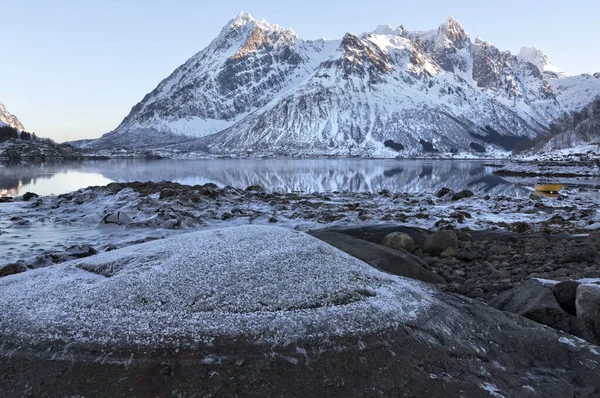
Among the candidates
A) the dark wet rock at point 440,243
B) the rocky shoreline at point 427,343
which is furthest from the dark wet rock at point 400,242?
the dark wet rock at point 440,243

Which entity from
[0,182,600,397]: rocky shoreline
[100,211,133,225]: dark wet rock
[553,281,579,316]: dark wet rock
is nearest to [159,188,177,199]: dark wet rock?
[100,211,133,225]: dark wet rock

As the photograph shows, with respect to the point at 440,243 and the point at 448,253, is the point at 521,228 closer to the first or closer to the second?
the point at 440,243

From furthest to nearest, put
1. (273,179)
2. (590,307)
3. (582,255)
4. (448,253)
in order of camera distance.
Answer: (273,179), (448,253), (582,255), (590,307)

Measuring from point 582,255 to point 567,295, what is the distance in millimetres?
4401

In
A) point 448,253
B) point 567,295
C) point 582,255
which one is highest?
point 567,295

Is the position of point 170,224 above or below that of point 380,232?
below

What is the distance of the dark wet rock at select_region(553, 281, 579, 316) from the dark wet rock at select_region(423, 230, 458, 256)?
473cm

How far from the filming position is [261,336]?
12.3ft

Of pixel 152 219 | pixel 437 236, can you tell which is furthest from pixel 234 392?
pixel 152 219

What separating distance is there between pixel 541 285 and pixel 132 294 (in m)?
5.74

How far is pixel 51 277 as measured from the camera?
16.7 ft

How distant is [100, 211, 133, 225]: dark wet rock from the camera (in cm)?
1501

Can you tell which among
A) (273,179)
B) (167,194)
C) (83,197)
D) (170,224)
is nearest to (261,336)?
(170,224)

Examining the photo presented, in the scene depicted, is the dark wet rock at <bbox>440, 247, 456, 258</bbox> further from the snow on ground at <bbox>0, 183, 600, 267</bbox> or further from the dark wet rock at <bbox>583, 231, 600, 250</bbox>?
the snow on ground at <bbox>0, 183, 600, 267</bbox>
